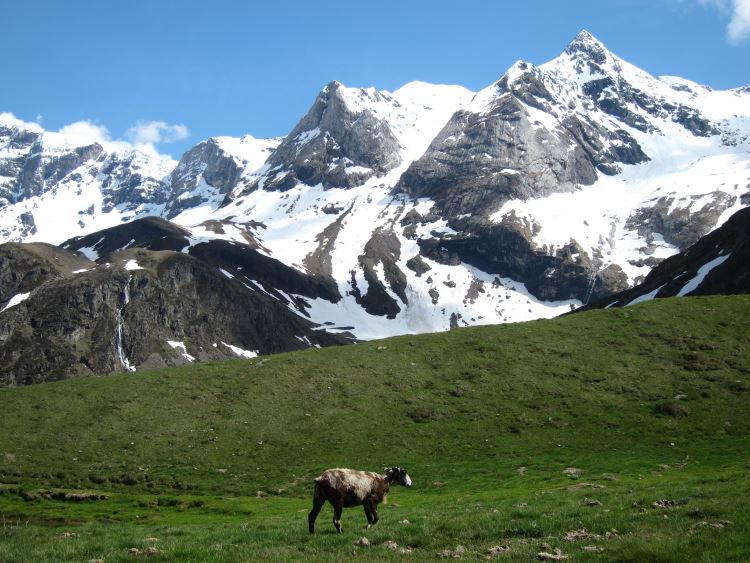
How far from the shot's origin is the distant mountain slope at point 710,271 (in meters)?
126

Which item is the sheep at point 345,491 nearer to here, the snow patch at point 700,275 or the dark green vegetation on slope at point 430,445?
the dark green vegetation on slope at point 430,445

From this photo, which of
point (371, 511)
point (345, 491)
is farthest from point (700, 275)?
point (345, 491)

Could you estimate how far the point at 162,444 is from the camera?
51250mm

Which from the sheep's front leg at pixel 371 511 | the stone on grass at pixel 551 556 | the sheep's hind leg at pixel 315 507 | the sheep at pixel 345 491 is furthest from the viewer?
the sheep's front leg at pixel 371 511

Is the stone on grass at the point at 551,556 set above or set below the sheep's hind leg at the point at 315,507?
below

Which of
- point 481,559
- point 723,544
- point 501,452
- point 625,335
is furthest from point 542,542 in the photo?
point 625,335

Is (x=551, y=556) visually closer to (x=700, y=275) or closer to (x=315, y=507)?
(x=315, y=507)

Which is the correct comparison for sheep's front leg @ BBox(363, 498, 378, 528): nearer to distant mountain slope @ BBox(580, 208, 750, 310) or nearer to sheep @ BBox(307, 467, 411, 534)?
sheep @ BBox(307, 467, 411, 534)

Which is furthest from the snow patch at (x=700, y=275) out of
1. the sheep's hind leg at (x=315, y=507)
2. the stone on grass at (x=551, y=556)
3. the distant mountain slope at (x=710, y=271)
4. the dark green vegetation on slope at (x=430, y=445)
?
the stone on grass at (x=551, y=556)

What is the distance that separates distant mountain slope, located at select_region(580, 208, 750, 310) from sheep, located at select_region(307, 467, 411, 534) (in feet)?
371

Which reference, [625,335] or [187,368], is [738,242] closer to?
[625,335]

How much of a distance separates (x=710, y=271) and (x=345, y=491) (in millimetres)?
134514

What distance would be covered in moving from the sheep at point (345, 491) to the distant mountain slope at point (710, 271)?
11306cm

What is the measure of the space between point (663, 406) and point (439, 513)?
108ft
